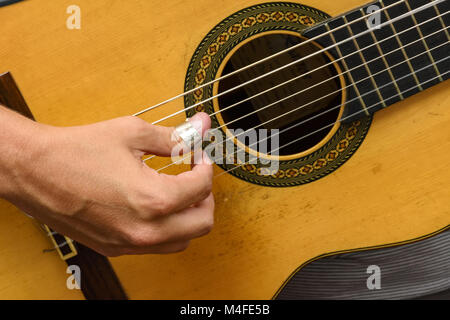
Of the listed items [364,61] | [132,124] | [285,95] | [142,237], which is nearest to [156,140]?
[132,124]

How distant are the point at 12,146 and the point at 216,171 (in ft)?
1.20

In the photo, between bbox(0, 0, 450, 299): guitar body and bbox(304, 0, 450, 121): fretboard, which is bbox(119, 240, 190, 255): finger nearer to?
bbox(0, 0, 450, 299): guitar body

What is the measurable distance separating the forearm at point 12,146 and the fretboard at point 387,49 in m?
0.53

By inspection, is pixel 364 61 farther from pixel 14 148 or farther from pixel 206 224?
pixel 14 148

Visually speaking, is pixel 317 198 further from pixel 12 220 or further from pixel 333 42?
pixel 12 220

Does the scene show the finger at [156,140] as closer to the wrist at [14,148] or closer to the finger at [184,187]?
the finger at [184,187]

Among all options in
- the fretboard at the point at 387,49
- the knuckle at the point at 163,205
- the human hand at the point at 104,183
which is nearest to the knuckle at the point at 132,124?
the human hand at the point at 104,183

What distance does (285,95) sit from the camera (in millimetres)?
826

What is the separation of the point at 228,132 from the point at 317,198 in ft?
0.75

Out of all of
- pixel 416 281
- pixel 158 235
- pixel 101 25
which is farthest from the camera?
pixel 416 281

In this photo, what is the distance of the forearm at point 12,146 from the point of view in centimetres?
63

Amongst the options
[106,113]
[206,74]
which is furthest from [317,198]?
[106,113]

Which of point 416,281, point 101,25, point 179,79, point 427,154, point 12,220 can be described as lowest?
point 416,281

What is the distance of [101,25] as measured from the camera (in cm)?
77
